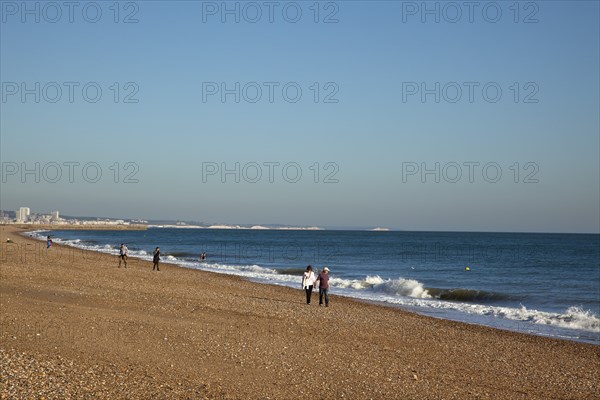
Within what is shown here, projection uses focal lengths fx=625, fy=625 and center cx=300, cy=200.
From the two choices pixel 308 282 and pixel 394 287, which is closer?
pixel 308 282

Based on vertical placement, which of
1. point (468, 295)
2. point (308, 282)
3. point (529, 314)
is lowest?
point (468, 295)

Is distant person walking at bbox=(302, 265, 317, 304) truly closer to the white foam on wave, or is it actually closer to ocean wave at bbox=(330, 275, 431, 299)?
the white foam on wave

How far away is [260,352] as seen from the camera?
13.0 m

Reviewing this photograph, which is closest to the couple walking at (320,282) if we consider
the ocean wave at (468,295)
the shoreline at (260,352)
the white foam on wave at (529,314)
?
the shoreline at (260,352)

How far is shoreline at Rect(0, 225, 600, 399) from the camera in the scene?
10414 millimetres

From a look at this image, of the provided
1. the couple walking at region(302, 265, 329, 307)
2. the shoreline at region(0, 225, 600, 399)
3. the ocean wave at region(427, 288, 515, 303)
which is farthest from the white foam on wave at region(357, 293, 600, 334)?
the couple walking at region(302, 265, 329, 307)

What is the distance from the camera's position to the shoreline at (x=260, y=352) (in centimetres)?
1041

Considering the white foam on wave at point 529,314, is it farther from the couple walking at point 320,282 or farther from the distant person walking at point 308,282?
the distant person walking at point 308,282

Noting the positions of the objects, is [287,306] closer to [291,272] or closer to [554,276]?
[291,272]

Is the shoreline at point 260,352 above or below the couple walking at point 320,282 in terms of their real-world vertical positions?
below

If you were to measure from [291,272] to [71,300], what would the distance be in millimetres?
30180

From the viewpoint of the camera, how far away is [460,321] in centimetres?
2258

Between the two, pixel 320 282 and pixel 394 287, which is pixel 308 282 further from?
pixel 394 287

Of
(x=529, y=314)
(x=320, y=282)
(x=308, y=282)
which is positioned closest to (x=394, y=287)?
(x=529, y=314)
